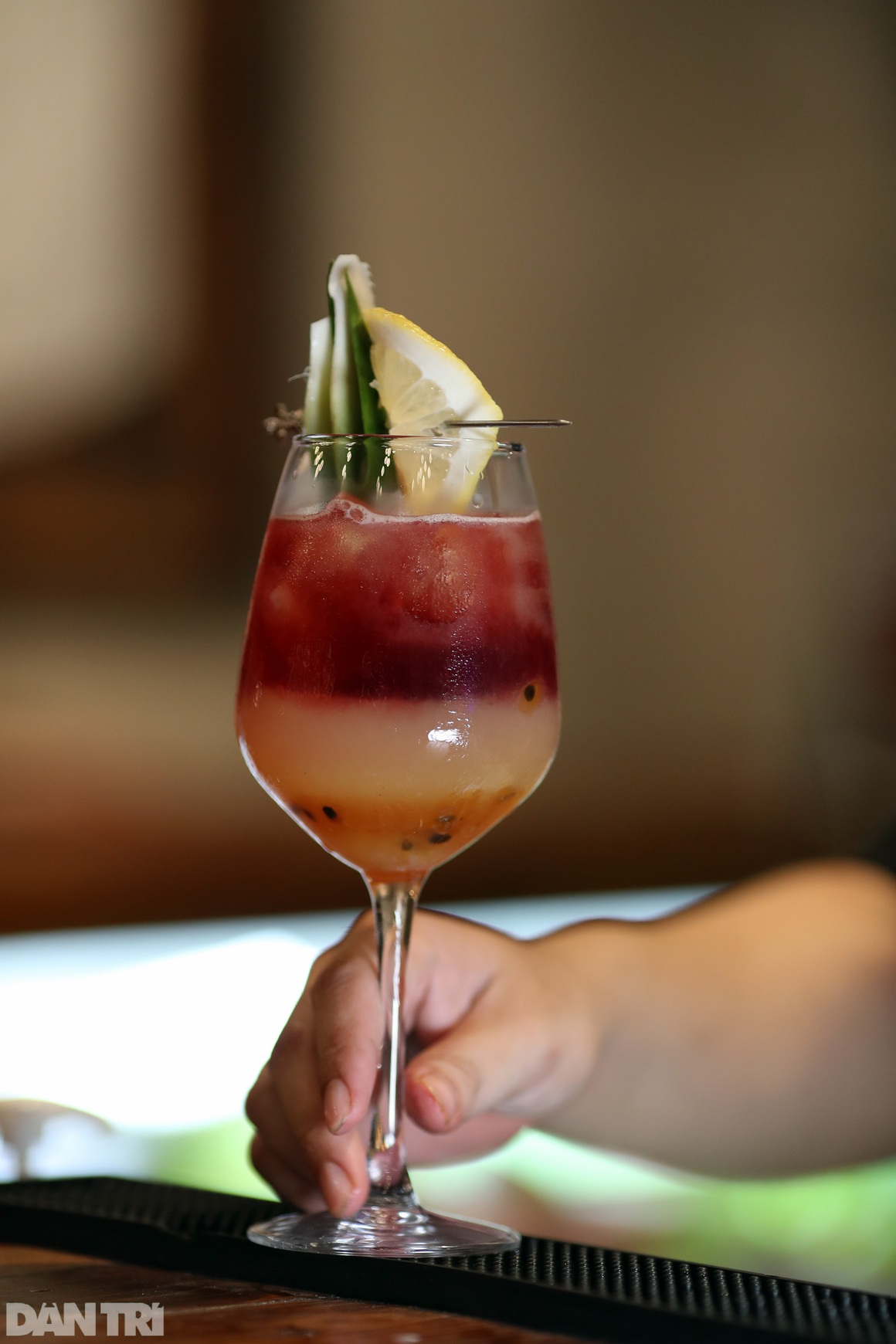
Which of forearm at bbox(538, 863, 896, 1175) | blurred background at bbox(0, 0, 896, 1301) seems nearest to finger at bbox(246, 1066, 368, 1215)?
forearm at bbox(538, 863, 896, 1175)

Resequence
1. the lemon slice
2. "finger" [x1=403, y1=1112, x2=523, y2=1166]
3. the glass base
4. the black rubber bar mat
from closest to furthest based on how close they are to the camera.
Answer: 1. the black rubber bar mat
2. the glass base
3. the lemon slice
4. "finger" [x1=403, y1=1112, x2=523, y2=1166]

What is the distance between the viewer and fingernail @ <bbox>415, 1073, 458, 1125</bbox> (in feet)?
2.44

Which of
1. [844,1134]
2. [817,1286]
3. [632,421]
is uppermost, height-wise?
[632,421]

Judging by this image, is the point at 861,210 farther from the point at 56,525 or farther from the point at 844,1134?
the point at 844,1134

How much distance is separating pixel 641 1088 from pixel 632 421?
3356mm

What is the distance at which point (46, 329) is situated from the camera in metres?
3.61

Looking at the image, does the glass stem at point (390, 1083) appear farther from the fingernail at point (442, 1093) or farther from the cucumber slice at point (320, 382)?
the cucumber slice at point (320, 382)

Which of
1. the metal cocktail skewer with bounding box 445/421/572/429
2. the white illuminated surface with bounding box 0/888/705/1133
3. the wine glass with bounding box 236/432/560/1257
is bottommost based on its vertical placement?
the white illuminated surface with bounding box 0/888/705/1133

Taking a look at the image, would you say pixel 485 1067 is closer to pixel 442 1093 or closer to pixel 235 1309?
pixel 442 1093

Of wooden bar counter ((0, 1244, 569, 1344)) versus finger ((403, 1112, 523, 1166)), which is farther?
finger ((403, 1112, 523, 1166))

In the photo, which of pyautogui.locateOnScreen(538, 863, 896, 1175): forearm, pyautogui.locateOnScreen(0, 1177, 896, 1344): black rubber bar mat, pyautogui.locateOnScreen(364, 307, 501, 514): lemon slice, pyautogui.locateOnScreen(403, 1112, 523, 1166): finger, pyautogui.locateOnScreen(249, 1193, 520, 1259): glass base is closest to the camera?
pyautogui.locateOnScreen(0, 1177, 896, 1344): black rubber bar mat

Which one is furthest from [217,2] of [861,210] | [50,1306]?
[50,1306]

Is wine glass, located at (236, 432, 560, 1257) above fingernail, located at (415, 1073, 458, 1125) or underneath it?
above

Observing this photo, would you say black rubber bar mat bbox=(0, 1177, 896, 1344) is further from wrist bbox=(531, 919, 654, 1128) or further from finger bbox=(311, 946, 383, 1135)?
wrist bbox=(531, 919, 654, 1128)
